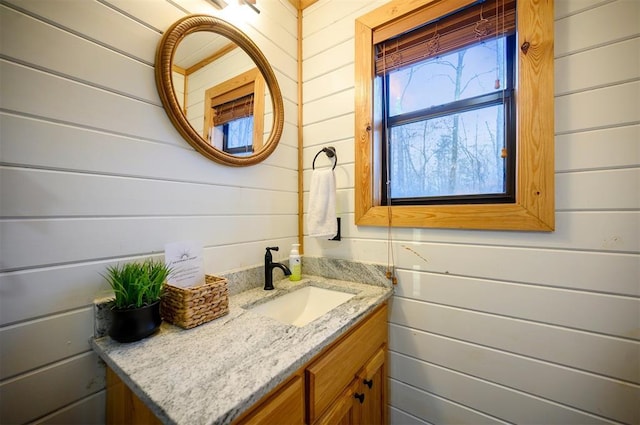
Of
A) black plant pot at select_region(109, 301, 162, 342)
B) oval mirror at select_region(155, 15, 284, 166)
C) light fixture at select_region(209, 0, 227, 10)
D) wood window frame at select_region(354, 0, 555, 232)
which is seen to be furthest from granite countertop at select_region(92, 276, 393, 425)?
light fixture at select_region(209, 0, 227, 10)

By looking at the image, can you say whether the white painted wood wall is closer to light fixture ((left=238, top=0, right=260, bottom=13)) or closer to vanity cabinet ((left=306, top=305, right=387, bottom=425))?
vanity cabinet ((left=306, top=305, right=387, bottom=425))

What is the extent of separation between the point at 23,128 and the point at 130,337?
0.59 metres

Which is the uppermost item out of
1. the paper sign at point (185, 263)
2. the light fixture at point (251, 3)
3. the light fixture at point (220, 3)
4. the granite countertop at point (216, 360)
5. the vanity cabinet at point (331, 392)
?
the light fixture at point (251, 3)

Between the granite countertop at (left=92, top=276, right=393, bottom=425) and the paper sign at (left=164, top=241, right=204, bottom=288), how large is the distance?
0.15 m

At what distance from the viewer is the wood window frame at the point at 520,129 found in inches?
32.8

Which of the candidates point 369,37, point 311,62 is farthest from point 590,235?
point 311,62

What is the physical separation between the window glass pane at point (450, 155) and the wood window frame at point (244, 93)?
2.21 feet

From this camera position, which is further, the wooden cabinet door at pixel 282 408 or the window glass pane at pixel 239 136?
the window glass pane at pixel 239 136

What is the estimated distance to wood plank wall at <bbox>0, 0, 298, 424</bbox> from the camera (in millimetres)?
583

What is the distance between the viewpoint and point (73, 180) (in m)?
0.66

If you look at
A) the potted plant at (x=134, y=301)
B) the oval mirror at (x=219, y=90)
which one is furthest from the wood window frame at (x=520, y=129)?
the potted plant at (x=134, y=301)

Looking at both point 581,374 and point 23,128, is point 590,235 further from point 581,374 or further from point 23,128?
point 23,128

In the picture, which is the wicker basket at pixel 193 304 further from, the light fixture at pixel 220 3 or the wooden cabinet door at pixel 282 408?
the light fixture at pixel 220 3

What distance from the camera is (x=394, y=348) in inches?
45.5
